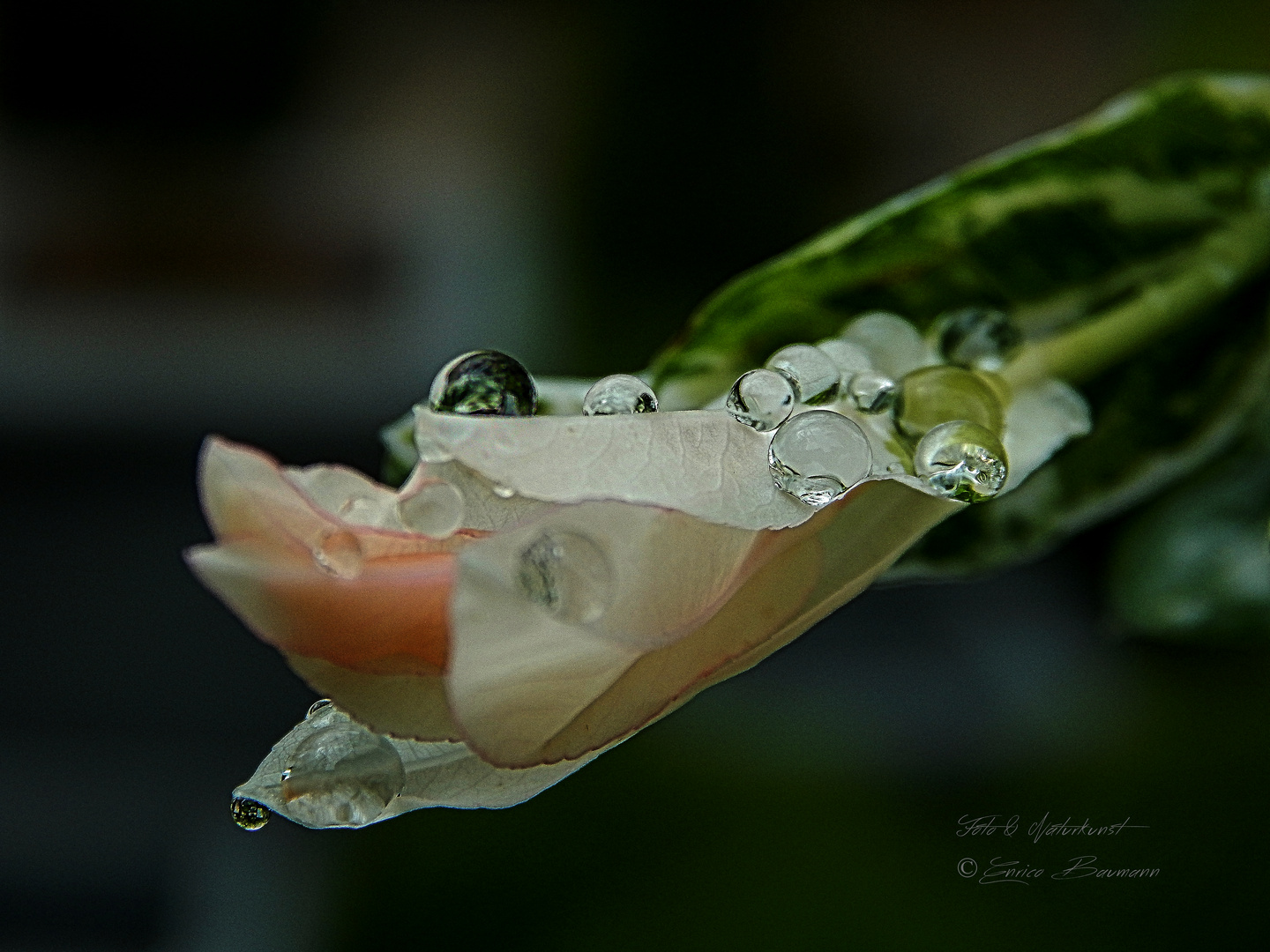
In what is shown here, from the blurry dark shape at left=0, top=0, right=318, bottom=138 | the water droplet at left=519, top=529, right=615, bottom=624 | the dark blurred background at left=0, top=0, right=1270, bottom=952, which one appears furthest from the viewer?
the blurry dark shape at left=0, top=0, right=318, bottom=138

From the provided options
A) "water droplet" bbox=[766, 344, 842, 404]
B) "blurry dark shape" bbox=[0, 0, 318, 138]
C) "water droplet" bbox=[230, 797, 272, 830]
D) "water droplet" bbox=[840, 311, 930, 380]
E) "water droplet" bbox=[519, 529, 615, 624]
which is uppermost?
"blurry dark shape" bbox=[0, 0, 318, 138]

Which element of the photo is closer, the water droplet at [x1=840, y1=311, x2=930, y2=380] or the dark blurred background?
the water droplet at [x1=840, y1=311, x2=930, y2=380]

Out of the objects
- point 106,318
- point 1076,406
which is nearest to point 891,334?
point 1076,406

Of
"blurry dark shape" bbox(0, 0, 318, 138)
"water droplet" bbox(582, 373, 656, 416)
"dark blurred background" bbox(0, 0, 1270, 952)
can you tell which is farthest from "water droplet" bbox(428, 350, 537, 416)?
"blurry dark shape" bbox(0, 0, 318, 138)

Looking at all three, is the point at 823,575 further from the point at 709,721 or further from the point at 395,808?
the point at 709,721

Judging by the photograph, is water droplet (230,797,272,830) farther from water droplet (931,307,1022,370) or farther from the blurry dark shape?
the blurry dark shape

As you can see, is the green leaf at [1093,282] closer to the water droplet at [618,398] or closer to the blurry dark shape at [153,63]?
the water droplet at [618,398]
